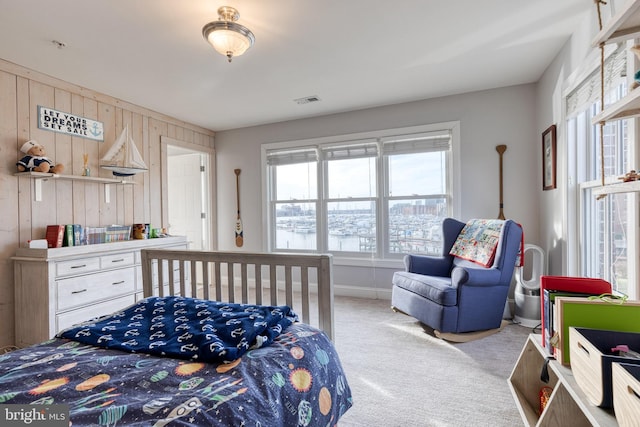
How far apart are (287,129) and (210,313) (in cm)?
353

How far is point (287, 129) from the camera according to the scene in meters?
4.54

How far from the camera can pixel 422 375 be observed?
212 cm

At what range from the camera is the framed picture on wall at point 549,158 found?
2791 millimetres

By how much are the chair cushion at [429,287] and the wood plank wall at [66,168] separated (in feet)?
10.1

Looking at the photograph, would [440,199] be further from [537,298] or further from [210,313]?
[210,313]

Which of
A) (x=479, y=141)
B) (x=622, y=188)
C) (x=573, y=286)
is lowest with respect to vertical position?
(x=573, y=286)

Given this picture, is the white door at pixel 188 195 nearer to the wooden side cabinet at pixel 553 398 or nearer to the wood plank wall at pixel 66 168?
the wood plank wall at pixel 66 168

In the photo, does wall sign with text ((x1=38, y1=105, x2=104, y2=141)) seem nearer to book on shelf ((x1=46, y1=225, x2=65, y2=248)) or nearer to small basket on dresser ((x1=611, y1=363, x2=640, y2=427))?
book on shelf ((x1=46, y1=225, x2=65, y2=248))

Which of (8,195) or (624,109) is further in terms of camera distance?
(8,195)

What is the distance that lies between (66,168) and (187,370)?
9.96ft

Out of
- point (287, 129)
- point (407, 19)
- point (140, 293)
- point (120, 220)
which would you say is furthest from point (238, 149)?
point (407, 19)

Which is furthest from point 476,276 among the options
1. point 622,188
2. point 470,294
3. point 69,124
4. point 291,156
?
point 69,124

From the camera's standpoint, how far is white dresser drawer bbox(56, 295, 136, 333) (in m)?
2.58

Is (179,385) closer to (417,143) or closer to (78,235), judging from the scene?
(78,235)
